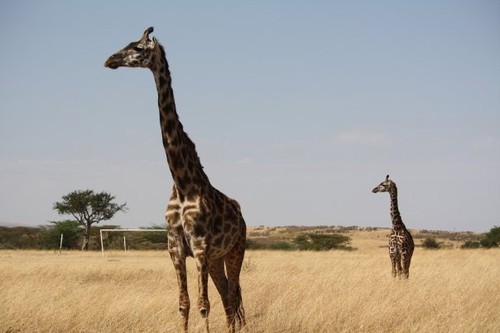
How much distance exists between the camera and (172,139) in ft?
25.8

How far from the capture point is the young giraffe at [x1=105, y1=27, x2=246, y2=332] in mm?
7410

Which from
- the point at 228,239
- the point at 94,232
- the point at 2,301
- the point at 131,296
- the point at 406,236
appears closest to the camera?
the point at 228,239

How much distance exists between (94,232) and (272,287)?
52180 millimetres

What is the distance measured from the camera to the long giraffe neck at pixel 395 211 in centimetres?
1619

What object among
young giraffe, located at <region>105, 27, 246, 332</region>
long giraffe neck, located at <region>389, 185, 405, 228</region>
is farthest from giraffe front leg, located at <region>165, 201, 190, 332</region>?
long giraffe neck, located at <region>389, 185, 405, 228</region>

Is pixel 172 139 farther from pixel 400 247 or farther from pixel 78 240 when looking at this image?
pixel 78 240

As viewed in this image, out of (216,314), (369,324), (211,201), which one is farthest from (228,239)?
(369,324)

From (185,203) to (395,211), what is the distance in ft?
33.2

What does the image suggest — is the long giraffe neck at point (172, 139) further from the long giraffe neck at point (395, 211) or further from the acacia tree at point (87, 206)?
the acacia tree at point (87, 206)

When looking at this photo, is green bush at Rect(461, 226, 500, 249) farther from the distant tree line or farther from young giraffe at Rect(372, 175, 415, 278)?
young giraffe at Rect(372, 175, 415, 278)

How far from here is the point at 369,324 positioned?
362 inches

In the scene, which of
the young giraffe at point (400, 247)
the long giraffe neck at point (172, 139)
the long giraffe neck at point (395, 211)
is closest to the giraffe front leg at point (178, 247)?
the long giraffe neck at point (172, 139)

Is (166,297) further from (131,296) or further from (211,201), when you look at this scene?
(211,201)

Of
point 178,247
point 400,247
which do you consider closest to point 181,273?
point 178,247
